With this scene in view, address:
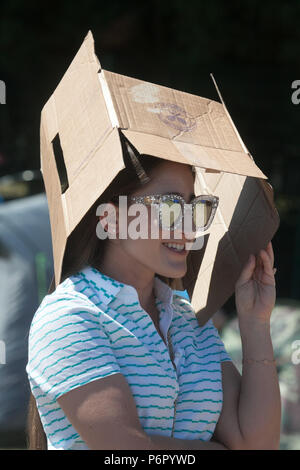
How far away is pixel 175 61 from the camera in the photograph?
7.13m

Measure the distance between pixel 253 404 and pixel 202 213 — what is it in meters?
0.47

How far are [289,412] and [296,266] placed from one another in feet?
8.77

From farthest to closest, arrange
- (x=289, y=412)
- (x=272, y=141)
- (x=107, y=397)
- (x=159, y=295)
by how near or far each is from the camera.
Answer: (x=272, y=141)
(x=289, y=412)
(x=159, y=295)
(x=107, y=397)

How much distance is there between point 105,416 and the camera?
3.73 ft

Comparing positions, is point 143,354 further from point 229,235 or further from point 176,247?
point 229,235

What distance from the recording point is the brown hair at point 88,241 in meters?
1.31

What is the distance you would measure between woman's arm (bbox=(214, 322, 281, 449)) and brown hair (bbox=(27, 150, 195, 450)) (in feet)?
1.43

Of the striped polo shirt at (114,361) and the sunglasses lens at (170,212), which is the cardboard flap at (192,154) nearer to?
the sunglasses lens at (170,212)

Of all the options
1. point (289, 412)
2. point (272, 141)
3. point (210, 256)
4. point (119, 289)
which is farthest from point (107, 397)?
point (272, 141)

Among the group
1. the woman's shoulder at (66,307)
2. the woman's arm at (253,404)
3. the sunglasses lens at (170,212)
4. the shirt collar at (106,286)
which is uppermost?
the sunglasses lens at (170,212)

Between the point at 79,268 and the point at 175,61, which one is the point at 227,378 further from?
the point at 175,61

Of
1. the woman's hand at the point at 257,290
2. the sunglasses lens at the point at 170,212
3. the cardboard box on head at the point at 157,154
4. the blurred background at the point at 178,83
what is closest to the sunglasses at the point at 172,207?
the sunglasses lens at the point at 170,212

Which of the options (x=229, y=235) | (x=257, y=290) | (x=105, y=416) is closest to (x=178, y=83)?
(x=229, y=235)

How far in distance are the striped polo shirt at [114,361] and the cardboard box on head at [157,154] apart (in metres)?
0.14
